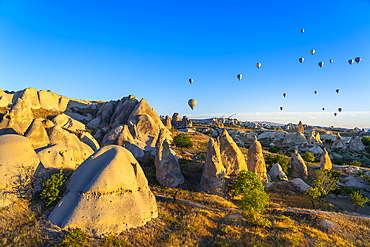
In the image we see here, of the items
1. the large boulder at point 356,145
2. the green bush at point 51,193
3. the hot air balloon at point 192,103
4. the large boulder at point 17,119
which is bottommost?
the large boulder at point 356,145

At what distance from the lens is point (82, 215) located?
1370cm

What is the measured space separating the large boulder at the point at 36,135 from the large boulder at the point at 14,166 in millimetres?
12179

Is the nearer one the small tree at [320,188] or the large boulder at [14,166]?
the large boulder at [14,166]

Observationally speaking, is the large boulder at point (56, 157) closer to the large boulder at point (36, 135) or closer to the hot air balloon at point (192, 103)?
the large boulder at point (36, 135)

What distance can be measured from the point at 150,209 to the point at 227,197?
1565 centimetres

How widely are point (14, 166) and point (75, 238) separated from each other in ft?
32.7

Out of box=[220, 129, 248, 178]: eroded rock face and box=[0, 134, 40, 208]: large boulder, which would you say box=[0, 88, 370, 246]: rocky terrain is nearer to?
box=[0, 134, 40, 208]: large boulder

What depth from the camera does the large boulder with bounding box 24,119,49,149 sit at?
27.8 m

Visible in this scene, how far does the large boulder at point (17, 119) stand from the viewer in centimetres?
2601

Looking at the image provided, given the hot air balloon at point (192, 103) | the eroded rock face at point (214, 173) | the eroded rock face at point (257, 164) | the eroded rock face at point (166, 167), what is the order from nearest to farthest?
the eroded rock face at point (214, 173) < the eroded rock face at point (166, 167) < the eroded rock face at point (257, 164) < the hot air balloon at point (192, 103)

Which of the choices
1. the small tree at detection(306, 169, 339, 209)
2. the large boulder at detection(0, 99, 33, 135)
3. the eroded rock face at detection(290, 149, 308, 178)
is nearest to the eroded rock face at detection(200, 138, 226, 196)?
the small tree at detection(306, 169, 339, 209)

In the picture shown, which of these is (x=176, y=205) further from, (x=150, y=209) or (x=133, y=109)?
(x=133, y=109)

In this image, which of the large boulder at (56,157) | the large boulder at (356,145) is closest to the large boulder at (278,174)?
the large boulder at (56,157)

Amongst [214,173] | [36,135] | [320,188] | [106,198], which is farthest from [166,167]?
[320,188]
